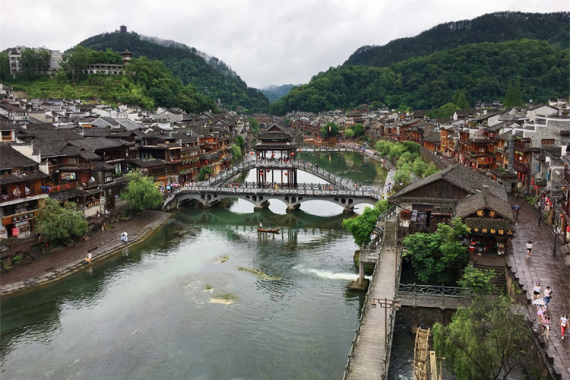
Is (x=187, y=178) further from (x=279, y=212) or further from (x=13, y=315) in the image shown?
(x=13, y=315)

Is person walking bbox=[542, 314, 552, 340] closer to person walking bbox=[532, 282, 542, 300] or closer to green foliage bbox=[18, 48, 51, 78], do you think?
person walking bbox=[532, 282, 542, 300]

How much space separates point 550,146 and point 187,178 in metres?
51.3

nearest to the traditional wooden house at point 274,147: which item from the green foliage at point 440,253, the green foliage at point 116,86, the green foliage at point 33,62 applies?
the green foliage at point 440,253

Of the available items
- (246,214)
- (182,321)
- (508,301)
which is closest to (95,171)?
(246,214)

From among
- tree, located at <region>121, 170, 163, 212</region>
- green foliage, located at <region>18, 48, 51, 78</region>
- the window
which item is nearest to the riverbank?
tree, located at <region>121, 170, 163, 212</region>

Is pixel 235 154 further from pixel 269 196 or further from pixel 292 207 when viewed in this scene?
pixel 292 207

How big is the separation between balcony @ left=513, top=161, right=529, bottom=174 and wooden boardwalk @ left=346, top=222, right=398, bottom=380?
27833 millimetres

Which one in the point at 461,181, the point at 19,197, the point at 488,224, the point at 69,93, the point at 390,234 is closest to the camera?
the point at 488,224

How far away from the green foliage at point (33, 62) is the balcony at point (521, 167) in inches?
5469

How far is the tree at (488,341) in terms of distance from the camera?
60.6 feet

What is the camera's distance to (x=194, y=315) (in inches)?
1340

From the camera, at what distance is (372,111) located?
195 meters

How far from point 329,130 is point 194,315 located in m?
142

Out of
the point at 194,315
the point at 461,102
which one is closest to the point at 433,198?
the point at 194,315
